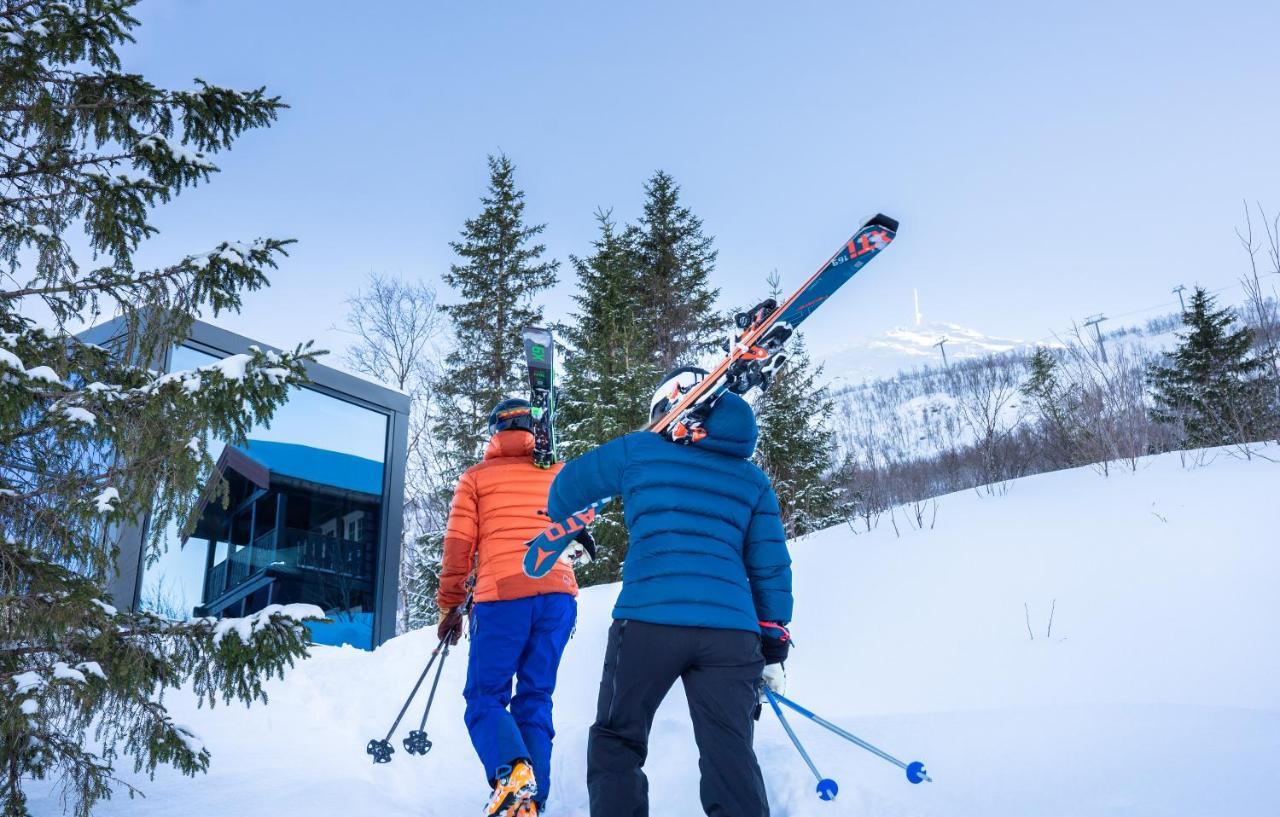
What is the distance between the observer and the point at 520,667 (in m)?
3.83

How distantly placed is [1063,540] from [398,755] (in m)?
4.88

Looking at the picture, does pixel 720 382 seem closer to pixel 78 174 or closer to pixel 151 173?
pixel 151 173

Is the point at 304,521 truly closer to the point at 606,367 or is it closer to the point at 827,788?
the point at 606,367

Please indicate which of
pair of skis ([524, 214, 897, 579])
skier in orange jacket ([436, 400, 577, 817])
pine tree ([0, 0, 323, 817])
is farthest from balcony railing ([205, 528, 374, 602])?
pair of skis ([524, 214, 897, 579])

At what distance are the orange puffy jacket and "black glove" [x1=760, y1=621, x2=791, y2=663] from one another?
3.92 ft

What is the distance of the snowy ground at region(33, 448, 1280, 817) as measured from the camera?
314cm

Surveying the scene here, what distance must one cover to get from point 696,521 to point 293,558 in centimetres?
857

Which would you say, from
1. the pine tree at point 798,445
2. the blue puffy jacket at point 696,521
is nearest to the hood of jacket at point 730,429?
the blue puffy jacket at point 696,521

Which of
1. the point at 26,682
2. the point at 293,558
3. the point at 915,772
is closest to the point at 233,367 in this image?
the point at 26,682

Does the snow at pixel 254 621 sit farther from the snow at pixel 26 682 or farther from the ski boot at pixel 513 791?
the ski boot at pixel 513 791

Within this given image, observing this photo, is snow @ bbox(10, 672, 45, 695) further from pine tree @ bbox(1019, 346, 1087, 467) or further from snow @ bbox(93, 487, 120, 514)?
pine tree @ bbox(1019, 346, 1087, 467)

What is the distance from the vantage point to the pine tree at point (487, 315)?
781 inches

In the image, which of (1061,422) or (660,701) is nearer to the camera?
(660,701)

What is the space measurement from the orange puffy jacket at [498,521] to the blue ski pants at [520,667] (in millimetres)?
103
